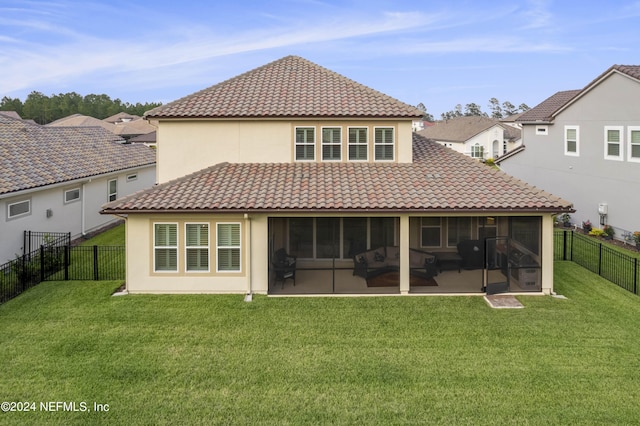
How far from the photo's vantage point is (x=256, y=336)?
1144 centimetres

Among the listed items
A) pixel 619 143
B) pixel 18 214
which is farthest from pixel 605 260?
pixel 18 214

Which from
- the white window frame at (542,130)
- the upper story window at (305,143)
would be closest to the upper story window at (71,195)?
the upper story window at (305,143)

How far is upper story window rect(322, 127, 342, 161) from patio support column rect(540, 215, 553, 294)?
23.7 feet

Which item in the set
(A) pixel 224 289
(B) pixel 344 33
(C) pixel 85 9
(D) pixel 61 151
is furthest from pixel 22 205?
(B) pixel 344 33

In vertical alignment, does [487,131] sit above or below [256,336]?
above

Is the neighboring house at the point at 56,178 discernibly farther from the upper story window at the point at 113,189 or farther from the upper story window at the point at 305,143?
the upper story window at the point at 305,143

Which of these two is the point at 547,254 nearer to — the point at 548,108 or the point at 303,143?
the point at 303,143

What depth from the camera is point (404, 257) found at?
580 inches

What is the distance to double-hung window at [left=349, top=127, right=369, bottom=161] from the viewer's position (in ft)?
56.9

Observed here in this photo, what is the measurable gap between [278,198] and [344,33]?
21037 mm

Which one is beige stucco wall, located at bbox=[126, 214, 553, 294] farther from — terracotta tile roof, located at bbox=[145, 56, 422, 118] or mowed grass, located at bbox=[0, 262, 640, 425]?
terracotta tile roof, located at bbox=[145, 56, 422, 118]

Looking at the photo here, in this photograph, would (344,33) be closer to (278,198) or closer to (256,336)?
(278,198)

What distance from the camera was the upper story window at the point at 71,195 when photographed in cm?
2202

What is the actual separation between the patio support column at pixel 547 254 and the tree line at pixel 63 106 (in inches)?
5481
